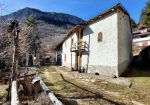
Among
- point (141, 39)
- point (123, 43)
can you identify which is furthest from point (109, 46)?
point (141, 39)

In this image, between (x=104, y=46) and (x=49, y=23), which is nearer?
(x=104, y=46)

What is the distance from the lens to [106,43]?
22.3 m

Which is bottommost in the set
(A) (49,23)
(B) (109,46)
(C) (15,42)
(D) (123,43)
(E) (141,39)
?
(C) (15,42)

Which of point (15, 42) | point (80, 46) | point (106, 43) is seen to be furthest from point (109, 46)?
point (15, 42)

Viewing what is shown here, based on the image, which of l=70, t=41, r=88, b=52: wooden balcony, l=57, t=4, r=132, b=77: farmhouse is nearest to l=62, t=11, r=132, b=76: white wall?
l=57, t=4, r=132, b=77: farmhouse

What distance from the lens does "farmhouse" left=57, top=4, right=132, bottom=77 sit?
2089 centimetres

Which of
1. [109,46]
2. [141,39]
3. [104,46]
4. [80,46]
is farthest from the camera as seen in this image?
[141,39]

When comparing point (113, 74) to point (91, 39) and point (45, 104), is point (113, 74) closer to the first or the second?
point (91, 39)

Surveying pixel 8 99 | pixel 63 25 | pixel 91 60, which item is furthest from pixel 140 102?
pixel 63 25

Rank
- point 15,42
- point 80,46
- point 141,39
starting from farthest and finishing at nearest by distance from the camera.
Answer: point 141,39 < point 80,46 < point 15,42

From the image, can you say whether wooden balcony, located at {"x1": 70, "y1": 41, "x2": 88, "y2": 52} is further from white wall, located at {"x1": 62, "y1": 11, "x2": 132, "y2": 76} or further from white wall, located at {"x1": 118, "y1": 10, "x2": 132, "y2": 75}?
white wall, located at {"x1": 118, "y1": 10, "x2": 132, "y2": 75}

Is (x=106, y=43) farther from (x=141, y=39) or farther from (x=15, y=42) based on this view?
(x=141, y=39)

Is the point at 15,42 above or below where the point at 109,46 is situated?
below

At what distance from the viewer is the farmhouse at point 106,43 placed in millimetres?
20891
